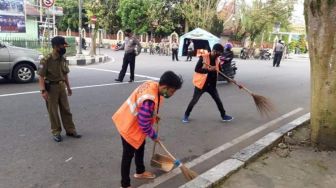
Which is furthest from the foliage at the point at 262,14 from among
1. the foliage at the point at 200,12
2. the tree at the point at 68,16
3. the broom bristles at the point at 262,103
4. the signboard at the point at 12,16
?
the broom bristles at the point at 262,103

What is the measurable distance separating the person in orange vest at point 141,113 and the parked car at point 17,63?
7.36 metres

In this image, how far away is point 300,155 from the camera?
464 centimetres

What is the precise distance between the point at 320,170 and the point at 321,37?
5.43ft

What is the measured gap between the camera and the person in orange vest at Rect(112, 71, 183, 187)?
3148mm

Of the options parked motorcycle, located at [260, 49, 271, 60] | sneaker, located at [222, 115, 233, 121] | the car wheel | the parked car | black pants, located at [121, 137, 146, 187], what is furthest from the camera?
parked motorcycle, located at [260, 49, 271, 60]

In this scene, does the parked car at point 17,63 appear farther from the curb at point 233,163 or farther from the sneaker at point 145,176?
the curb at point 233,163

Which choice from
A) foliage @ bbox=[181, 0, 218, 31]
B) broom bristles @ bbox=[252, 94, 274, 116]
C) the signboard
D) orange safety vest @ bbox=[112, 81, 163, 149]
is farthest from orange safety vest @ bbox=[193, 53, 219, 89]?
foliage @ bbox=[181, 0, 218, 31]

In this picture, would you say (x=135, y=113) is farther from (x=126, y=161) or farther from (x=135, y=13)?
(x=135, y=13)

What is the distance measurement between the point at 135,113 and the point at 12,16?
18.4 metres

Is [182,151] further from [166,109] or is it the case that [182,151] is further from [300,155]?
[166,109]

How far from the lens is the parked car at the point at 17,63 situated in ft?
31.4

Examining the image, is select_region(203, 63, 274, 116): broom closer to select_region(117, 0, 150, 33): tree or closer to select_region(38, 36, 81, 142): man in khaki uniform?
select_region(38, 36, 81, 142): man in khaki uniform

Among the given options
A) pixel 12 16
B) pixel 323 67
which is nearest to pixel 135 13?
pixel 12 16

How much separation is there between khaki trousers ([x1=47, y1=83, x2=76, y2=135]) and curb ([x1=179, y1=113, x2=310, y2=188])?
230 cm
